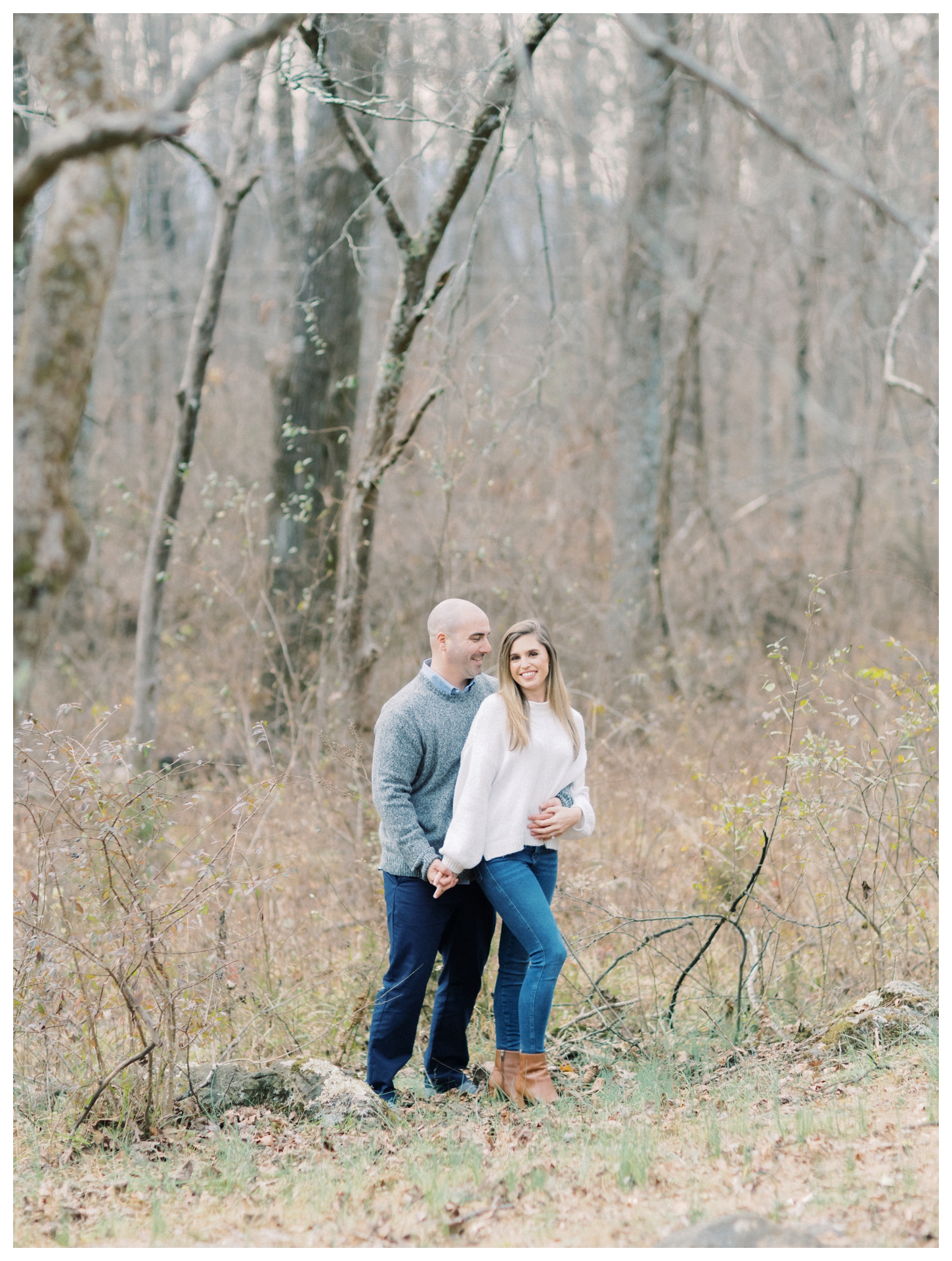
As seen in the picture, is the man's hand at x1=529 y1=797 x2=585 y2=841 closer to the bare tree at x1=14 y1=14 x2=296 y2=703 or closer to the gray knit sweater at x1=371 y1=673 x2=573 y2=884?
the gray knit sweater at x1=371 y1=673 x2=573 y2=884

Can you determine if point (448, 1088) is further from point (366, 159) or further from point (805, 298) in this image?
point (805, 298)

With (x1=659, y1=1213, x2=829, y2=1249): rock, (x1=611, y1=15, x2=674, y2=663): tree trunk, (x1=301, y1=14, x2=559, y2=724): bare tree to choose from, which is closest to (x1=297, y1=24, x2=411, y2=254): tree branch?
(x1=301, y1=14, x2=559, y2=724): bare tree

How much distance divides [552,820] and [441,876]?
0.46m

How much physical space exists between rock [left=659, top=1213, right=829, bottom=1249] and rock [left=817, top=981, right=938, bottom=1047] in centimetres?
150

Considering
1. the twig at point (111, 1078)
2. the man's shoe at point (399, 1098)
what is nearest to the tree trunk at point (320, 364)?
the man's shoe at point (399, 1098)

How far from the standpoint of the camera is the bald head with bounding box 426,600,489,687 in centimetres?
406

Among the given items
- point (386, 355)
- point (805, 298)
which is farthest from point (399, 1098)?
point (805, 298)

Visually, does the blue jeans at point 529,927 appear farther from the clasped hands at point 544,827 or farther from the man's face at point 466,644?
the man's face at point 466,644

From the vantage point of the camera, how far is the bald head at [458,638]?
406 cm

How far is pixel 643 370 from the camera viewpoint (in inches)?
411

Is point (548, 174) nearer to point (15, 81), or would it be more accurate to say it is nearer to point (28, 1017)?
point (15, 81)

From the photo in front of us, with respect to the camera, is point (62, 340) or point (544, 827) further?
point (544, 827)

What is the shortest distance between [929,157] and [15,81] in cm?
1048

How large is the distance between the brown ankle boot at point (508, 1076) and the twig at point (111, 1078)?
130 cm
